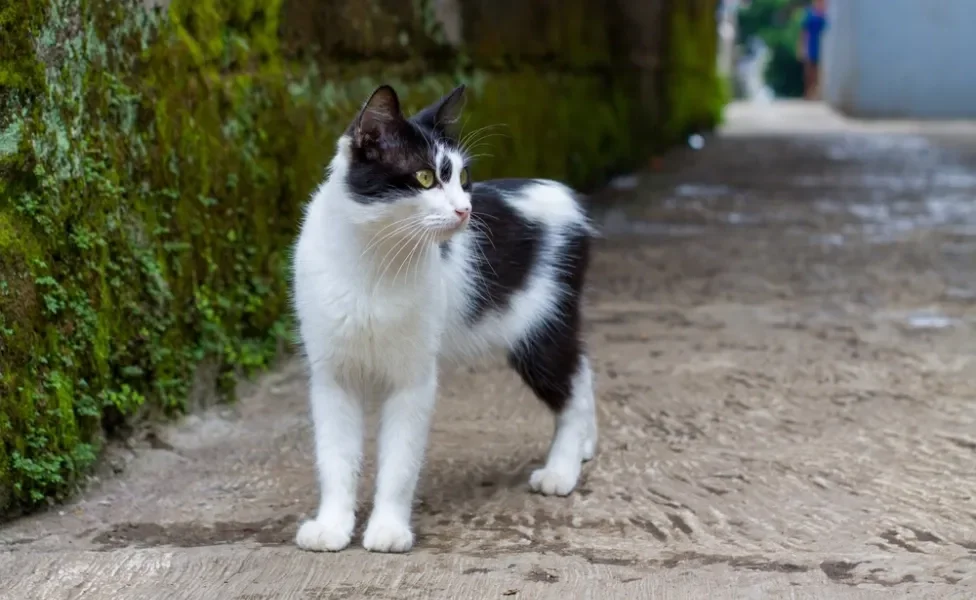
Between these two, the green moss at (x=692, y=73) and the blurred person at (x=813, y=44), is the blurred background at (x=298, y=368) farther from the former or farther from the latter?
the blurred person at (x=813, y=44)

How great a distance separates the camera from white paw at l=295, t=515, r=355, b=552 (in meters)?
2.69

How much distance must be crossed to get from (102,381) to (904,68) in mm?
16095

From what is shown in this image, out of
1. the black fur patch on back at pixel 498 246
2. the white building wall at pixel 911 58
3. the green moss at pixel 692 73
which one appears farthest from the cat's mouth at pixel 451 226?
the white building wall at pixel 911 58

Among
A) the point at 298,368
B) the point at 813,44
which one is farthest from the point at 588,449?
the point at 813,44

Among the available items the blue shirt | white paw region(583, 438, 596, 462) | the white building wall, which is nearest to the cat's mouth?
white paw region(583, 438, 596, 462)

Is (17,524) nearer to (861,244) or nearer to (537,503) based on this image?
(537,503)

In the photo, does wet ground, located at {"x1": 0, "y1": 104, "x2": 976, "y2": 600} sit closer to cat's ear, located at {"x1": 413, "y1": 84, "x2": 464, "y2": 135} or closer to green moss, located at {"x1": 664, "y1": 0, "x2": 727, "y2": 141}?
cat's ear, located at {"x1": 413, "y1": 84, "x2": 464, "y2": 135}

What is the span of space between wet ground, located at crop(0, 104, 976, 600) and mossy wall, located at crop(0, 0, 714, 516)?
8.3 inches

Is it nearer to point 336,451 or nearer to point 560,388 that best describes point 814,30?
point 560,388

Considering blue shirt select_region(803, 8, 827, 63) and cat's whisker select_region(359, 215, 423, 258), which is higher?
cat's whisker select_region(359, 215, 423, 258)

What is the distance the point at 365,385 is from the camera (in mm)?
2883

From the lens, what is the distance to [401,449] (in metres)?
2.81

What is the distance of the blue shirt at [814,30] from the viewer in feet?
82.8

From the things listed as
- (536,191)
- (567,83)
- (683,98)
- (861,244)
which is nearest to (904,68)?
(683,98)
